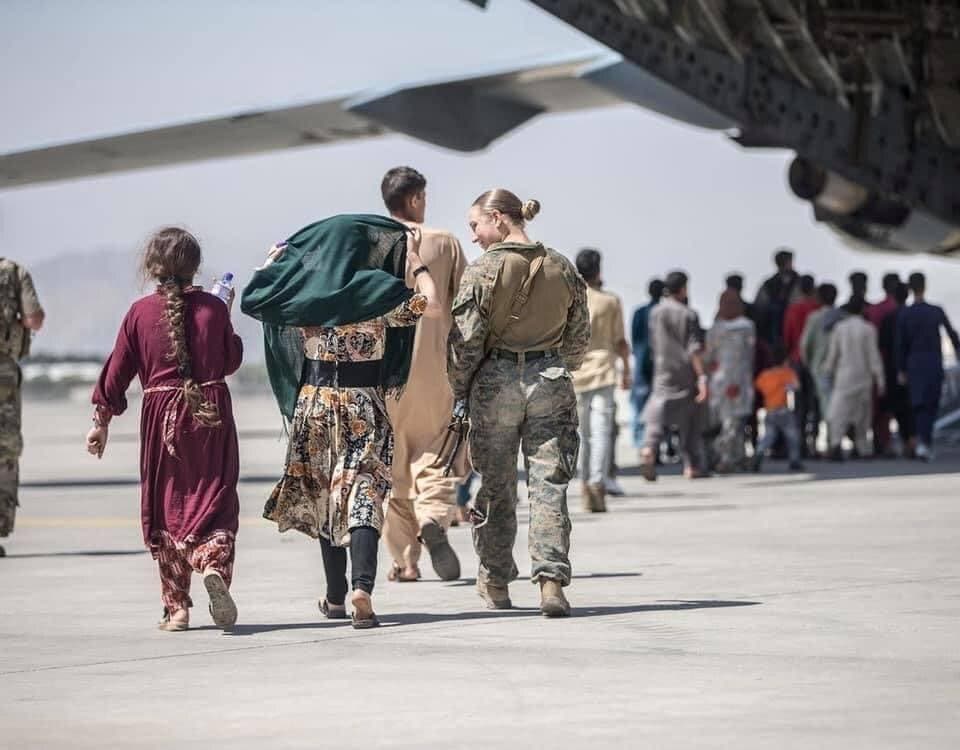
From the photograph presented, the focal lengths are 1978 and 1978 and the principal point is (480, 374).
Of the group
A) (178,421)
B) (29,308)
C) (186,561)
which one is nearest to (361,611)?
(186,561)

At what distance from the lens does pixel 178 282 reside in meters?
7.61

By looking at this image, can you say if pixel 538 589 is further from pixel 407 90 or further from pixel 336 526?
pixel 407 90

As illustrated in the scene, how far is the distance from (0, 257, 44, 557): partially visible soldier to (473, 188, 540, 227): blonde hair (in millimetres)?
3673

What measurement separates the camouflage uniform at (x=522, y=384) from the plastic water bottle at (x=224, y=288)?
0.89m

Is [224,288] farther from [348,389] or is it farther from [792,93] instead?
[792,93]

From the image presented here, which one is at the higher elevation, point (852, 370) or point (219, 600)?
point (852, 370)

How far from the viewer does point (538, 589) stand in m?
8.82

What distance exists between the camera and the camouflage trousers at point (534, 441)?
7.72 metres

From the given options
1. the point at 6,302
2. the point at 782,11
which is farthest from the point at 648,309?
the point at 6,302

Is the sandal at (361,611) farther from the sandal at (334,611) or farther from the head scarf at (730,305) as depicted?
the head scarf at (730,305)

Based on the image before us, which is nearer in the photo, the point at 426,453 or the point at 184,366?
the point at 184,366

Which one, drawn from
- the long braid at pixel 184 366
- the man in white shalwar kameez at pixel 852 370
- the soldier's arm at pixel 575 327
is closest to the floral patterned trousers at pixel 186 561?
the long braid at pixel 184 366

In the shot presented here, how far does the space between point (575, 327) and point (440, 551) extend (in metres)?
1.79

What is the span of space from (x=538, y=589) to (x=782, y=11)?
9.53m
